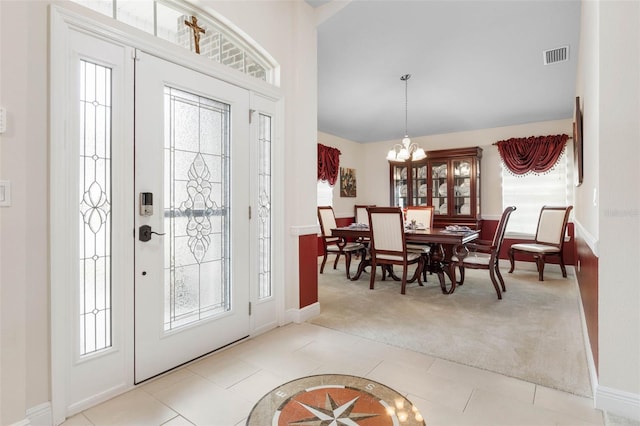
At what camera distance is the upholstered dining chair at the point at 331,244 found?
498 centimetres

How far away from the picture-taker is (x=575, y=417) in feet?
5.47

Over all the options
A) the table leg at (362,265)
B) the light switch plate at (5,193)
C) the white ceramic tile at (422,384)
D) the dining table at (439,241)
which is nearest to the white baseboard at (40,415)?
the light switch plate at (5,193)

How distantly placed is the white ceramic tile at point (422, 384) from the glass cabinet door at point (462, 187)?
446cm

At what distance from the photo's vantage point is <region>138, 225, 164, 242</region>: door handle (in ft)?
6.45

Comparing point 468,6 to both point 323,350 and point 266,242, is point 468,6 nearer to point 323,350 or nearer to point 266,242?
point 266,242

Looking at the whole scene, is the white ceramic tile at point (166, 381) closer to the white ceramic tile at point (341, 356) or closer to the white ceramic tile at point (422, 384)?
the white ceramic tile at point (341, 356)

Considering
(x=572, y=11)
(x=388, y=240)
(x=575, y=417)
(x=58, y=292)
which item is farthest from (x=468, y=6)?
(x=58, y=292)

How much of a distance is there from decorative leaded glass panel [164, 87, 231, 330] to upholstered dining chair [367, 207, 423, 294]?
6.97 feet

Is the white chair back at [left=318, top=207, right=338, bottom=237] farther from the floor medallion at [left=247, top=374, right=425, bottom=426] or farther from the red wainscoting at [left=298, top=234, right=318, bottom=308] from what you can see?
the floor medallion at [left=247, top=374, right=425, bottom=426]

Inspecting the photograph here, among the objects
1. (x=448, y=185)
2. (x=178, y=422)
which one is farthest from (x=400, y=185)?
(x=178, y=422)

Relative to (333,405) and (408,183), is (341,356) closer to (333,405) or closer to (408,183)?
(333,405)

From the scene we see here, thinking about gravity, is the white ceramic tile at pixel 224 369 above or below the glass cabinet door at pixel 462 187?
below

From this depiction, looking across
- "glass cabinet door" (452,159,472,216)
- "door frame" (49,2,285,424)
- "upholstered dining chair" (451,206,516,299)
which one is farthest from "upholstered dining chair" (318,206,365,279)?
"door frame" (49,2,285,424)
